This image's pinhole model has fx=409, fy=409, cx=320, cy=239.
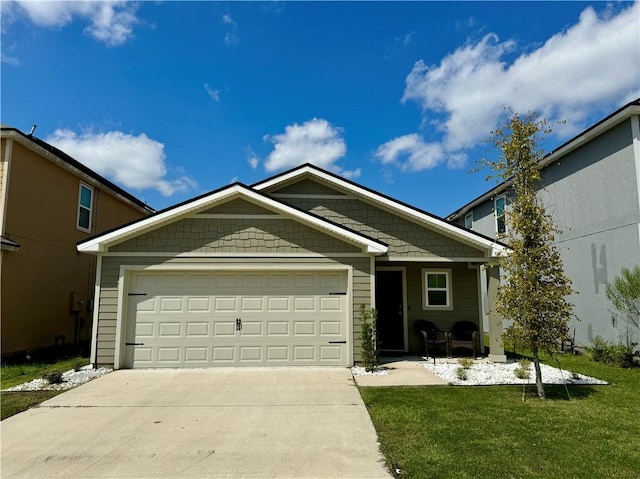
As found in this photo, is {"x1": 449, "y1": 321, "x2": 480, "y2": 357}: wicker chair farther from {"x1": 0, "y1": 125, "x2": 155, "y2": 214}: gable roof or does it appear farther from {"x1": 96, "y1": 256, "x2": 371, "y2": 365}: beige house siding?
{"x1": 0, "y1": 125, "x2": 155, "y2": 214}: gable roof

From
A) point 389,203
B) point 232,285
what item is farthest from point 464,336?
point 232,285

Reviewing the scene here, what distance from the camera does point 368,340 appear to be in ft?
30.6

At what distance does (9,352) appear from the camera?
10906 mm

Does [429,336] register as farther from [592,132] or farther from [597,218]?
[592,132]

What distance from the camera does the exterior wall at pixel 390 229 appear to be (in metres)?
11.0

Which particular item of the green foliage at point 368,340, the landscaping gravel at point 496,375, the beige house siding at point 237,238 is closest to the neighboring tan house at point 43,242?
the beige house siding at point 237,238

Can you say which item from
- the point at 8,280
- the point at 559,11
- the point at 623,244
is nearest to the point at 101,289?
the point at 8,280

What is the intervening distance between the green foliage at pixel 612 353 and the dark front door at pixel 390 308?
5.15m

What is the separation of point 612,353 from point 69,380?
42.0ft

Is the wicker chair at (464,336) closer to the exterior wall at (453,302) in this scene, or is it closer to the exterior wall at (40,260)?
the exterior wall at (453,302)

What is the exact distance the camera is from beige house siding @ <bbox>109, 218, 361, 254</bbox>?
9.77 meters

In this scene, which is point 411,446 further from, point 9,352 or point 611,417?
point 9,352

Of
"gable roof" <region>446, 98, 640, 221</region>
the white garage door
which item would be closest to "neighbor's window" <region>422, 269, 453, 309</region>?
"gable roof" <region>446, 98, 640, 221</region>

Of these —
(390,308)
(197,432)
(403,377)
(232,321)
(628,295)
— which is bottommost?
(197,432)
